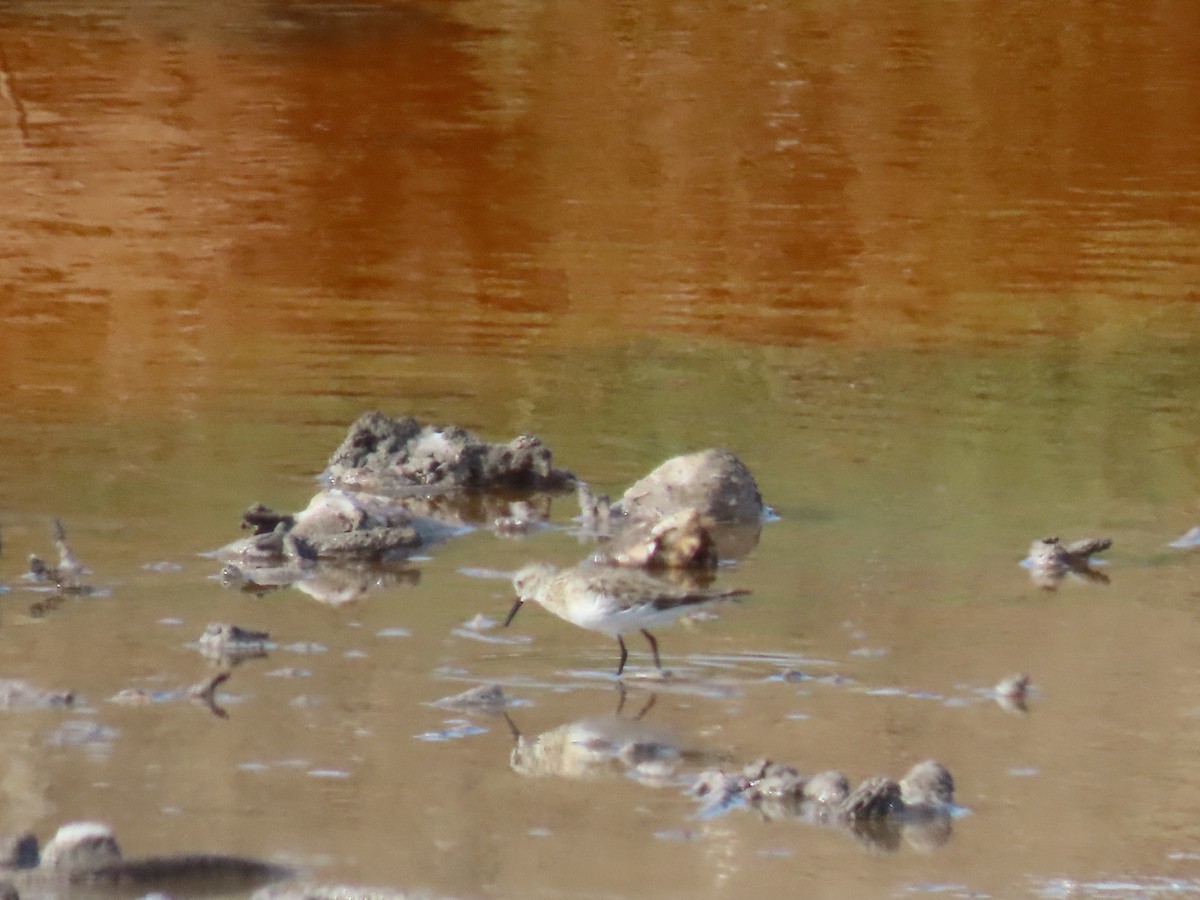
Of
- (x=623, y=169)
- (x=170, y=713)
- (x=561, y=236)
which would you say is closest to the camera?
(x=170, y=713)

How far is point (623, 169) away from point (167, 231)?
3350 mm

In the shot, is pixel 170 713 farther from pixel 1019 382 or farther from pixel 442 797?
pixel 1019 382

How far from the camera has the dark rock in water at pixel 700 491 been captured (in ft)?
24.4

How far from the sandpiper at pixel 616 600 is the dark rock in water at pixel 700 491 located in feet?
5.51

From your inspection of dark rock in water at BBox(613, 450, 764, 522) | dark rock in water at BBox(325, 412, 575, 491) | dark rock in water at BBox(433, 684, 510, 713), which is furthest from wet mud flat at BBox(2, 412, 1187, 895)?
dark rock in water at BBox(325, 412, 575, 491)

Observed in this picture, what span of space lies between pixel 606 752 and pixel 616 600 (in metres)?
0.48

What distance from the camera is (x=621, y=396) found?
9.43 metres

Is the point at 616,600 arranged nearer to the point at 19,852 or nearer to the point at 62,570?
the point at 19,852

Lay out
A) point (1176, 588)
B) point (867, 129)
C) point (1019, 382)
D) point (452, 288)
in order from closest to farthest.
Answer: point (1176, 588), point (1019, 382), point (452, 288), point (867, 129)

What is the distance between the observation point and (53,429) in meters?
8.70

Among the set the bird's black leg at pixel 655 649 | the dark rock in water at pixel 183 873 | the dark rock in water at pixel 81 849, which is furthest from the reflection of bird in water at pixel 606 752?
the dark rock in water at pixel 81 849

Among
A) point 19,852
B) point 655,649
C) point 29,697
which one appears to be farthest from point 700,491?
point 19,852

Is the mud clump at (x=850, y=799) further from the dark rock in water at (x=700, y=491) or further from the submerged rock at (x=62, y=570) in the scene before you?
the dark rock in water at (x=700, y=491)

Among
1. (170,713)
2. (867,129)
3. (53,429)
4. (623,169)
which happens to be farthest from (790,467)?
(867,129)
